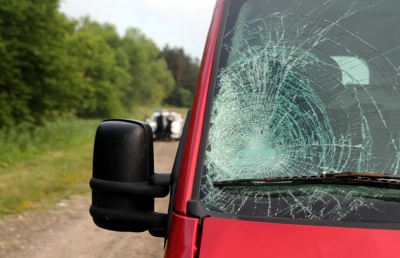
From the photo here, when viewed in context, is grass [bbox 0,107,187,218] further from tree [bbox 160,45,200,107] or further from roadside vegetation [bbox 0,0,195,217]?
tree [bbox 160,45,200,107]

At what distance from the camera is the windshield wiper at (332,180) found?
5.74 feet

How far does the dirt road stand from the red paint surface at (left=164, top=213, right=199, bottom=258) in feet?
15.0

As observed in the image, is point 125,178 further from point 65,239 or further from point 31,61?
point 31,61

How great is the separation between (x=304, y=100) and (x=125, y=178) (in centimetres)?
74

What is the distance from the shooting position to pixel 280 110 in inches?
79.4

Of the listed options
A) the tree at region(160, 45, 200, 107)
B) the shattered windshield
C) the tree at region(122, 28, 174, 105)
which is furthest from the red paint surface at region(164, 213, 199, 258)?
the tree at region(160, 45, 200, 107)

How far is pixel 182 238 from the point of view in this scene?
5.22ft

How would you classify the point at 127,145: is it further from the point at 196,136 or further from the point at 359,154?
the point at 359,154

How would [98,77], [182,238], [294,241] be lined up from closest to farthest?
[294,241]
[182,238]
[98,77]

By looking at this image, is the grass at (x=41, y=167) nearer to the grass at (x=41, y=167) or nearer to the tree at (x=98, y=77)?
the grass at (x=41, y=167)

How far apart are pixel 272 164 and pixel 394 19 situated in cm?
79

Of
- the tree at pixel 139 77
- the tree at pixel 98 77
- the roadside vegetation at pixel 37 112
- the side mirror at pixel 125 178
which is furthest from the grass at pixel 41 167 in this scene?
the tree at pixel 139 77

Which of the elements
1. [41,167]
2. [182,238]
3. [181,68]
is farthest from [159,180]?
[181,68]

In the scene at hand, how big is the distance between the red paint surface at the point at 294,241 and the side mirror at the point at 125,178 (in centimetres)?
38
